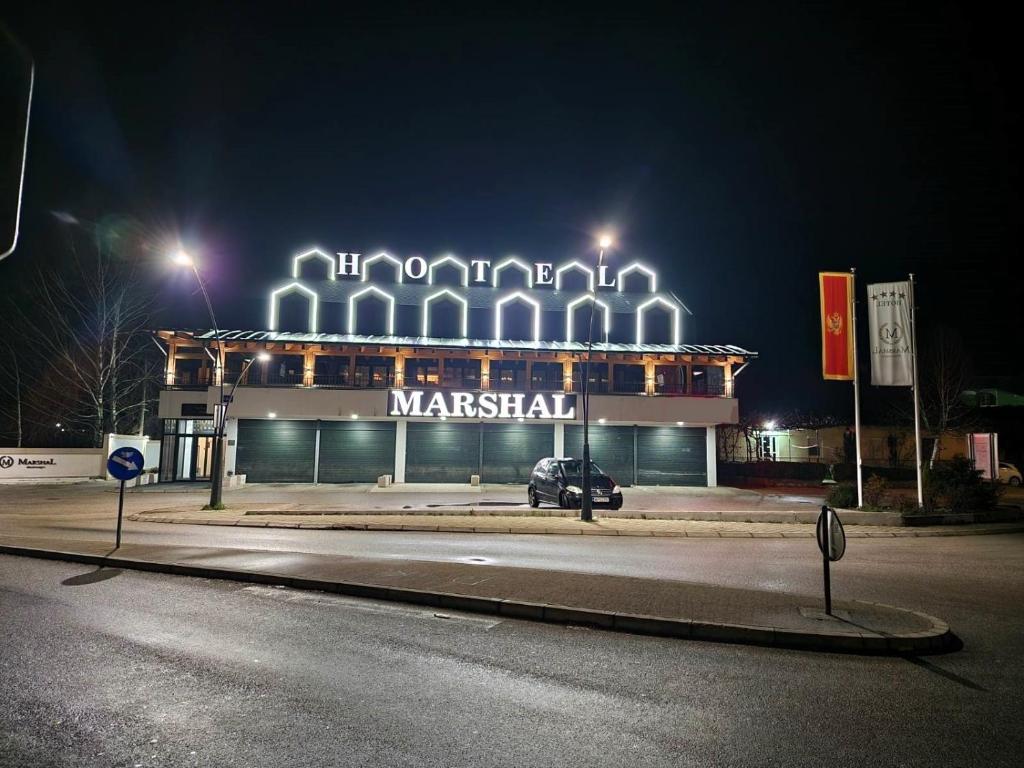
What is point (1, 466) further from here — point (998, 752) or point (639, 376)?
point (998, 752)

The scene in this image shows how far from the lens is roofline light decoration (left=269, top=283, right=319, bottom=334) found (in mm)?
38237

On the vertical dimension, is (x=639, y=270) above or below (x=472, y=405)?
above

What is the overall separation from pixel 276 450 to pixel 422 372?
370 inches

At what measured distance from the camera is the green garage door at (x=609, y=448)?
1367 inches

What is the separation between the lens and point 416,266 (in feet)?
139

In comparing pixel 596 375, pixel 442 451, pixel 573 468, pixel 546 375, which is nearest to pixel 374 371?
pixel 442 451

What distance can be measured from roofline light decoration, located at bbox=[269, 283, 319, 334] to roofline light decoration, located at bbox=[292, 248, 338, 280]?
6.37 ft

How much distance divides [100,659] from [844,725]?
20.6 feet

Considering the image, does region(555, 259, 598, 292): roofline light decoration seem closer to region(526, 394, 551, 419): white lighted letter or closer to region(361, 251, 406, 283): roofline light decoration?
region(361, 251, 406, 283): roofline light decoration

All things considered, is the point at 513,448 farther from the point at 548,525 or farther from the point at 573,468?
the point at 548,525

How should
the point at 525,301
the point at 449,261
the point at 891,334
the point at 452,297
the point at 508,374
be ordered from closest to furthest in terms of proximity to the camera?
the point at 891,334 → the point at 508,374 → the point at 525,301 → the point at 452,297 → the point at 449,261

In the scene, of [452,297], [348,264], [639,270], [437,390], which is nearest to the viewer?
[437,390]

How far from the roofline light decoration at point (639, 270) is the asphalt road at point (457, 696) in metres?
37.2

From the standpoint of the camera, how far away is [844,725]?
4.29 m
